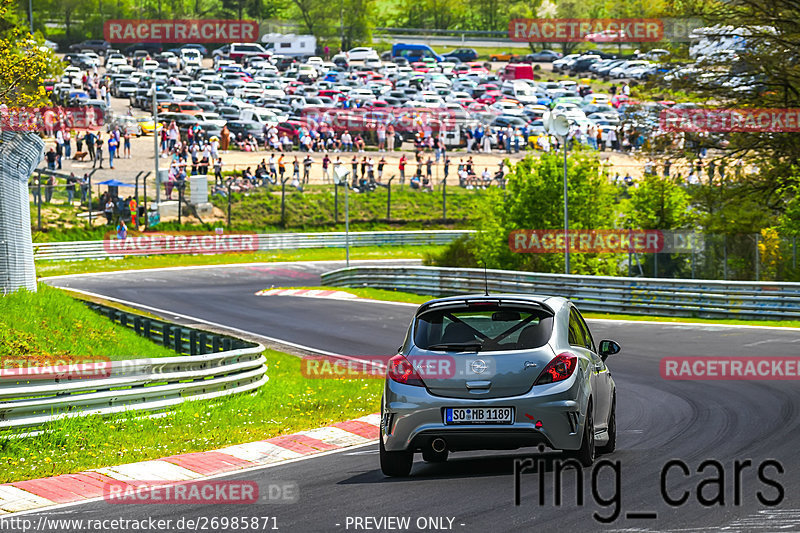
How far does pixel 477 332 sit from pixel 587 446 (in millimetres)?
1277

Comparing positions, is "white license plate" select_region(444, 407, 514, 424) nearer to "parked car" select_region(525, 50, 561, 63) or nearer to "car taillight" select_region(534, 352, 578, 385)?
"car taillight" select_region(534, 352, 578, 385)

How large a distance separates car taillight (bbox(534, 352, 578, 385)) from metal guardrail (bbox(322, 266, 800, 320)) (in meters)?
17.6

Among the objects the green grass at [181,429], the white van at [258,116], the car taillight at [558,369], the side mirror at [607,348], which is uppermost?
the white van at [258,116]

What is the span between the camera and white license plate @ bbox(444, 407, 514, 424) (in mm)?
9305

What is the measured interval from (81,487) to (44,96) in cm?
1633

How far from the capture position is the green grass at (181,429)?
38.1 ft

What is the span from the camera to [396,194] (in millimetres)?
64438

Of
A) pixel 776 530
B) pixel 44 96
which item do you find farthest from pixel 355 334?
pixel 776 530

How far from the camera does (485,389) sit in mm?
9375

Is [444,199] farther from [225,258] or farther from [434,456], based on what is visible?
[434,456]

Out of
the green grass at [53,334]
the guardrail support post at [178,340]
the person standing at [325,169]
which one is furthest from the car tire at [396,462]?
the person standing at [325,169]

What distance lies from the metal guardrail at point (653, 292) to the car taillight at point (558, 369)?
17.6m

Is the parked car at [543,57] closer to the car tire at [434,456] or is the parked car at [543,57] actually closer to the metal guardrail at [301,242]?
the metal guardrail at [301,242]

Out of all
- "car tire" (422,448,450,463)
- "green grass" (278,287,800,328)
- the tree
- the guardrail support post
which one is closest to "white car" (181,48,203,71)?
"green grass" (278,287,800,328)
